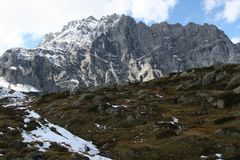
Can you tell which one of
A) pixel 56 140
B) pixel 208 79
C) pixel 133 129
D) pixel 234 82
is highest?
pixel 208 79

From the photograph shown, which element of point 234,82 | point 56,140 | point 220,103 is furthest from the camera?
point 234,82

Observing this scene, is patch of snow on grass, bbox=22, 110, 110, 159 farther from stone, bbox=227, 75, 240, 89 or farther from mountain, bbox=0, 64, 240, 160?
stone, bbox=227, 75, 240, 89

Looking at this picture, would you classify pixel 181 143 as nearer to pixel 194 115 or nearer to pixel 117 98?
pixel 194 115

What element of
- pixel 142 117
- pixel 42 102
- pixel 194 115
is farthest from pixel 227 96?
pixel 42 102

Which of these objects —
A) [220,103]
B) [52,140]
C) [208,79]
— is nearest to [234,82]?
[208,79]

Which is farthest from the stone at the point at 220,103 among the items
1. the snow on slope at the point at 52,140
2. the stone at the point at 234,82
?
the snow on slope at the point at 52,140

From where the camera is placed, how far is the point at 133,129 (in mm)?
61406

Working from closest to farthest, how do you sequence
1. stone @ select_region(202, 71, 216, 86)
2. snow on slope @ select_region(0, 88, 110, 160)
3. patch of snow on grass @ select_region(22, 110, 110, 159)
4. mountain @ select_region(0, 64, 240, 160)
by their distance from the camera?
mountain @ select_region(0, 64, 240, 160) → snow on slope @ select_region(0, 88, 110, 160) → patch of snow on grass @ select_region(22, 110, 110, 159) → stone @ select_region(202, 71, 216, 86)

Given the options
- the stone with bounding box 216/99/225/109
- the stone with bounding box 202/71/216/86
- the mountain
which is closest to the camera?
the mountain

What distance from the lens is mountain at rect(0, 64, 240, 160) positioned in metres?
44.3

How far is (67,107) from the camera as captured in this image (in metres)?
85.2

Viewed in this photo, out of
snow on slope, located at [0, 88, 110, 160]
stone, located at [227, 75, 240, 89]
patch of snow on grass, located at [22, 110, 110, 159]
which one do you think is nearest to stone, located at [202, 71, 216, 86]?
stone, located at [227, 75, 240, 89]

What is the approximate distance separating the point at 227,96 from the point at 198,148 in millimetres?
31635

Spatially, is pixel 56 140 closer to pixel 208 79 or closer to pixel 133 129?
pixel 133 129
